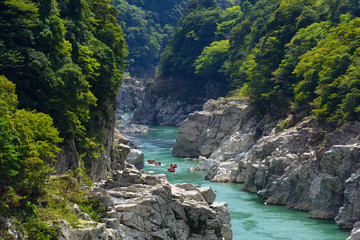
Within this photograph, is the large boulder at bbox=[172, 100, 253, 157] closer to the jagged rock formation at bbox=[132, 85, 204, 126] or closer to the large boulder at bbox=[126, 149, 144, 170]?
the large boulder at bbox=[126, 149, 144, 170]

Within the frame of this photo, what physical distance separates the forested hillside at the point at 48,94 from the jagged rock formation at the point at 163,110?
3597 inches

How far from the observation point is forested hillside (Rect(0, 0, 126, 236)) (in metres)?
27.0

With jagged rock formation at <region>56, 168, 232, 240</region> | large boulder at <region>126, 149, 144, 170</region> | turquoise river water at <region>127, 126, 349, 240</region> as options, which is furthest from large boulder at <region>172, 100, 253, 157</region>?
jagged rock formation at <region>56, 168, 232, 240</region>

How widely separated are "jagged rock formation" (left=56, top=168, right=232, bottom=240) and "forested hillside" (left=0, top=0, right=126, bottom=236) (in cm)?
236

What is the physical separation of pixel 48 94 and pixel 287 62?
53695 mm

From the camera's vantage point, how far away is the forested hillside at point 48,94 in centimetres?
2700

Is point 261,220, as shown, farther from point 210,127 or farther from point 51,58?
point 210,127

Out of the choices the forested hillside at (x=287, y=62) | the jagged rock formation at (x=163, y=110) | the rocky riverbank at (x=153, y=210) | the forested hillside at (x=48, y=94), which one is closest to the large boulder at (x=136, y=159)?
the forested hillside at (x=48, y=94)

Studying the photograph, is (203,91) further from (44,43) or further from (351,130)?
(44,43)

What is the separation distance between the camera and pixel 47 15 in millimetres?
42438

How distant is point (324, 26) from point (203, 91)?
70.5 meters

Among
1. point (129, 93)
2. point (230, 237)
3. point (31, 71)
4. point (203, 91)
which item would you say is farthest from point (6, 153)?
point (129, 93)

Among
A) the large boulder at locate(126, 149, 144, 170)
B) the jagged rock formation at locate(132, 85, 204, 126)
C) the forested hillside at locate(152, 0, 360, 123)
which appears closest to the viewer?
the forested hillside at locate(152, 0, 360, 123)

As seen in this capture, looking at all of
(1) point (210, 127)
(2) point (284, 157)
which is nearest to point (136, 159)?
(1) point (210, 127)
